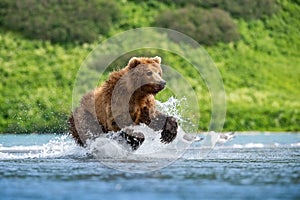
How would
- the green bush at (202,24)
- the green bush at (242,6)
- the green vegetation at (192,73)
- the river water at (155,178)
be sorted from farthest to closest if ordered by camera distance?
the green bush at (242,6)
the green bush at (202,24)
the green vegetation at (192,73)
the river water at (155,178)

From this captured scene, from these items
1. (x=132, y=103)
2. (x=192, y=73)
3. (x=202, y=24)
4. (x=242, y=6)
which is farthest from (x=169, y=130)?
(x=242, y=6)

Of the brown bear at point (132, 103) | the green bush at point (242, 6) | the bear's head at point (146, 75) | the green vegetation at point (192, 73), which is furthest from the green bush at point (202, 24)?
the bear's head at point (146, 75)

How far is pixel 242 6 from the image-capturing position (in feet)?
119

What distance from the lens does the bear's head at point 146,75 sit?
38.3 ft

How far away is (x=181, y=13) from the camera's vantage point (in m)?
33.6

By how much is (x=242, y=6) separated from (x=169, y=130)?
24553 mm

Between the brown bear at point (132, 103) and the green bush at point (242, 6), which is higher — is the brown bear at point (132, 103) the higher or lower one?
the lower one

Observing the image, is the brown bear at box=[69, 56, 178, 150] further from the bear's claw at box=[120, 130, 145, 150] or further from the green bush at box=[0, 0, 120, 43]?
the green bush at box=[0, 0, 120, 43]

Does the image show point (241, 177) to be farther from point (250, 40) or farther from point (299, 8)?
point (299, 8)

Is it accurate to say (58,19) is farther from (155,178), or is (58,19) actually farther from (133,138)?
(155,178)

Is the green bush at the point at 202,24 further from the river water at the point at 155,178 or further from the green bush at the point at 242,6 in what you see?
the river water at the point at 155,178

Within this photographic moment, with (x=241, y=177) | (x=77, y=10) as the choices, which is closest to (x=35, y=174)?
(x=241, y=177)

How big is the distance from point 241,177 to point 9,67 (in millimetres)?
20619

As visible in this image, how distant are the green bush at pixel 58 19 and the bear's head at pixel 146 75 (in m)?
19.8
